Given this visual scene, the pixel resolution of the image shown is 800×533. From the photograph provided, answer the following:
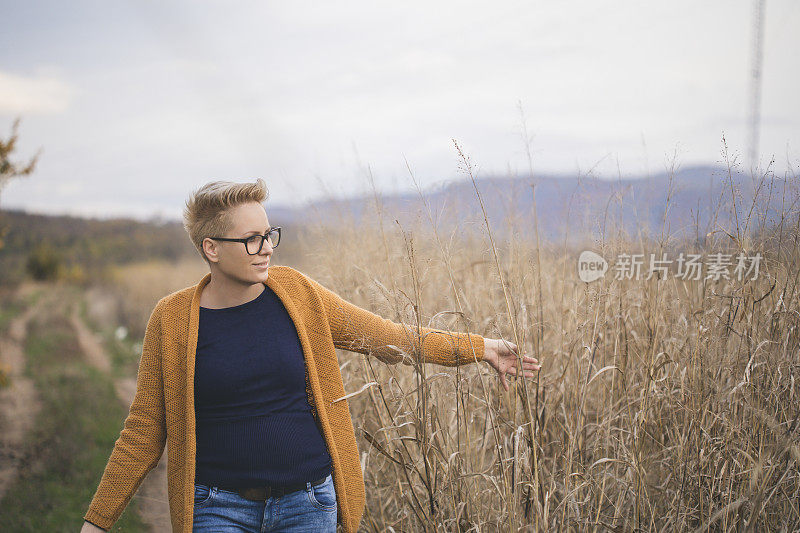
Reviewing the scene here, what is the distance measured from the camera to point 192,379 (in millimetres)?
1536

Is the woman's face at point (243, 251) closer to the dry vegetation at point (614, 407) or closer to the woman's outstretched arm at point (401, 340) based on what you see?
the woman's outstretched arm at point (401, 340)

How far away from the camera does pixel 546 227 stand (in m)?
2.71

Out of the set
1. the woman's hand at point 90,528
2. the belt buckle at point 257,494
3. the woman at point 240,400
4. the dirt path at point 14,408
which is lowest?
the dirt path at point 14,408

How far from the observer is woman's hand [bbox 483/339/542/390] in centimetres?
176

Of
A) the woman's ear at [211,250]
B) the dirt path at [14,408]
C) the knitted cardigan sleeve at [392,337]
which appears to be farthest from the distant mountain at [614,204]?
the dirt path at [14,408]

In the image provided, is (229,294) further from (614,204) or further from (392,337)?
(614,204)

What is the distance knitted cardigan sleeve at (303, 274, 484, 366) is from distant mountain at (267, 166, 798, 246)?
1.39 feet

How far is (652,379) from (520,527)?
2.39 ft

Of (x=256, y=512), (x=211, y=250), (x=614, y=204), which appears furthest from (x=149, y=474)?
(x=614, y=204)

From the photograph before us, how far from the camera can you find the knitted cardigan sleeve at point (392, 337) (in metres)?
1.74

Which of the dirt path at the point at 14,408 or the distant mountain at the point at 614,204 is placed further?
the dirt path at the point at 14,408

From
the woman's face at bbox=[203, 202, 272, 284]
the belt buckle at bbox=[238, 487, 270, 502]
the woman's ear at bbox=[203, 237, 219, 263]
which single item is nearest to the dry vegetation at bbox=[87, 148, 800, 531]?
the belt buckle at bbox=[238, 487, 270, 502]

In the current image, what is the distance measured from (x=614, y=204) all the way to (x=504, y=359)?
110 cm

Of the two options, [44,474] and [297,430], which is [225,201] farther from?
[44,474]
